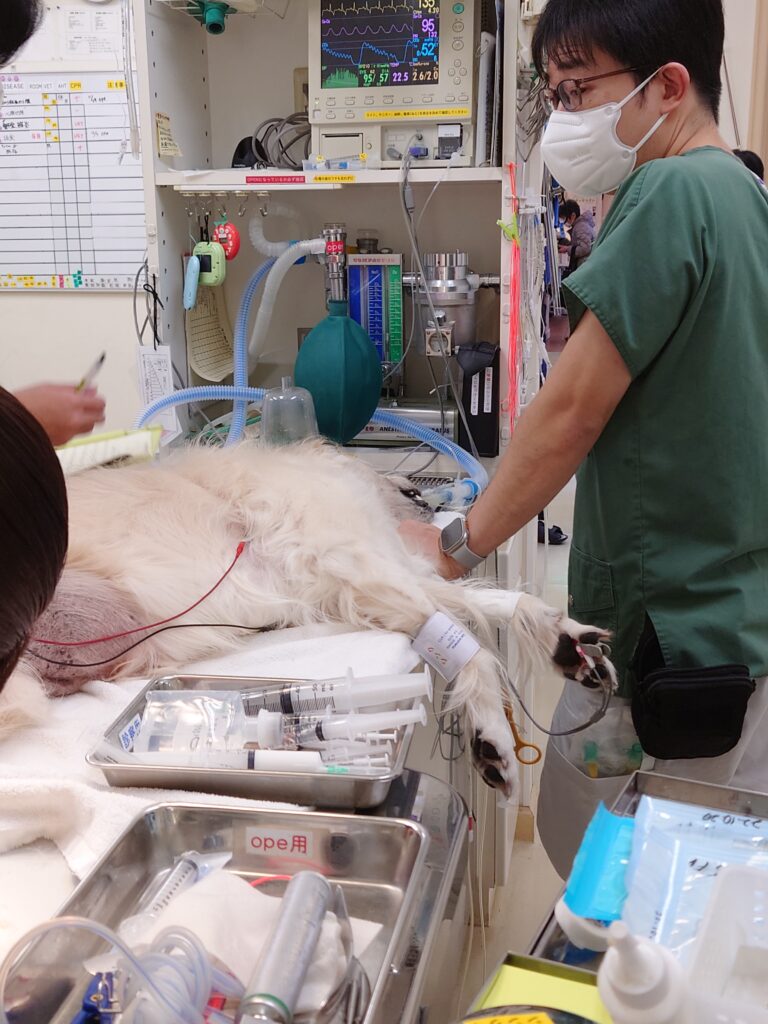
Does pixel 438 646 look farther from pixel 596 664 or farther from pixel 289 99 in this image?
pixel 289 99

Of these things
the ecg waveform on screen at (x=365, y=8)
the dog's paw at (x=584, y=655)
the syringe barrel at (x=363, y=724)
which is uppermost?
the ecg waveform on screen at (x=365, y=8)

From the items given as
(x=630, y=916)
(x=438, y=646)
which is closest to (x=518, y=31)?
(x=438, y=646)

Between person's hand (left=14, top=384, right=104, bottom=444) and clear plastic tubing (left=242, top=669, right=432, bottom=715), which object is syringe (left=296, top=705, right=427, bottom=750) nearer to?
clear plastic tubing (left=242, top=669, right=432, bottom=715)

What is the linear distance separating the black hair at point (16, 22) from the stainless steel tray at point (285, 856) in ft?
2.57

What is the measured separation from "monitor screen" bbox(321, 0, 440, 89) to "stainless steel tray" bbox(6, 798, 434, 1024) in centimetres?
159

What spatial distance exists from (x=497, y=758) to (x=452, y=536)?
14.9 inches

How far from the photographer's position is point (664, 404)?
1.28 metres

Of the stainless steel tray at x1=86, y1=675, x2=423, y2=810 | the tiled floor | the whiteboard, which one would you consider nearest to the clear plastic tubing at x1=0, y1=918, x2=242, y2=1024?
the stainless steel tray at x1=86, y1=675, x2=423, y2=810

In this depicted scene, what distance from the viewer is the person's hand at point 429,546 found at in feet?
4.97

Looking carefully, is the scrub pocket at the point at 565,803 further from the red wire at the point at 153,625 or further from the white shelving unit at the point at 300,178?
the white shelving unit at the point at 300,178

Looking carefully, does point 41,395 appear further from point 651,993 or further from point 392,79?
point 392,79

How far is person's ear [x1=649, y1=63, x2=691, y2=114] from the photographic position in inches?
50.8

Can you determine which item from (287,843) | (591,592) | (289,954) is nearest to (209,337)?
(591,592)

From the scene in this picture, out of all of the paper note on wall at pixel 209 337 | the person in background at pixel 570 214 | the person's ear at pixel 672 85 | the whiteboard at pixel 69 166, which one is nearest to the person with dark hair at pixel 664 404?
the person's ear at pixel 672 85
